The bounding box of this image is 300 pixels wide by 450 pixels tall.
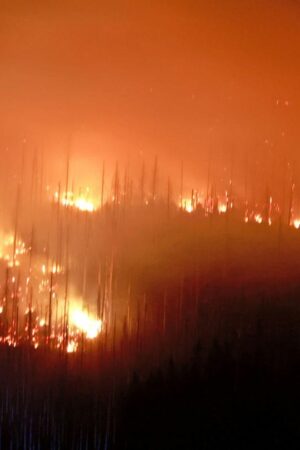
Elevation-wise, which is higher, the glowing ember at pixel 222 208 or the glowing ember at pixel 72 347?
the glowing ember at pixel 222 208

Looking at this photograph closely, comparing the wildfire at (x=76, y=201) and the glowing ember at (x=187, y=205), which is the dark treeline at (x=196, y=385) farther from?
the wildfire at (x=76, y=201)

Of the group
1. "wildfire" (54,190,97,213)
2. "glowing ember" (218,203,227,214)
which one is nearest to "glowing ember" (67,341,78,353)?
"wildfire" (54,190,97,213)

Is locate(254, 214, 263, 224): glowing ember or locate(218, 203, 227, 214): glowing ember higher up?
locate(218, 203, 227, 214): glowing ember

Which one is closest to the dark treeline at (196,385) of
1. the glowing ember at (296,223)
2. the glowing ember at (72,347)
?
the glowing ember at (72,347)

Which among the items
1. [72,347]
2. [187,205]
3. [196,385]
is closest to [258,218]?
[187,205]

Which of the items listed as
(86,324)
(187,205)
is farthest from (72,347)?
(187,205)

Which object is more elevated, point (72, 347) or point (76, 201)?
point (76, 201)

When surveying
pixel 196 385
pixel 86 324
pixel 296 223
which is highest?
pixel 296 223

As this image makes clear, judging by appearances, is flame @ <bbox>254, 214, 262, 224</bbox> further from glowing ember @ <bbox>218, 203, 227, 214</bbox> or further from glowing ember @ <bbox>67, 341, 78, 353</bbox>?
glowing ember @ <bbox>67, 341, 78, 353</bbox>

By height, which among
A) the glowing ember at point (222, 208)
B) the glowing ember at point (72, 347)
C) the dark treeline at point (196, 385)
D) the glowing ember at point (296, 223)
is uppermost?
the glowing ember at point (222, 208)

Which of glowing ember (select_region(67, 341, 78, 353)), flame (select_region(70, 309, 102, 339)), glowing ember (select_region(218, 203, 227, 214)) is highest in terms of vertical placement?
glowing ember (select_region(218, 203, 227, 214))

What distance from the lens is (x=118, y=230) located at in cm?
111

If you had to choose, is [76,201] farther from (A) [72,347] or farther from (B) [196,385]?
(B) [196,385]

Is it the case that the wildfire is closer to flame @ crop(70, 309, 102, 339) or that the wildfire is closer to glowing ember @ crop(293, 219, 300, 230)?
flame @ crop(70, 309, 102, 339)
